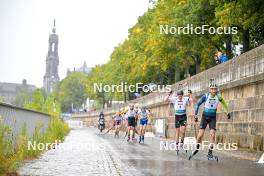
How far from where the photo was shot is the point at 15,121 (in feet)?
39.9

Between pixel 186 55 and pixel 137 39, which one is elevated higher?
pixel 137 39

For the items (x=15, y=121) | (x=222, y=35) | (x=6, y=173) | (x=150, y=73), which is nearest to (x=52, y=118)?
(x=222, y=35)

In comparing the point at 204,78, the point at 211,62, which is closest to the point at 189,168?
the point at 204,78

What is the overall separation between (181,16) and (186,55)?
26.2ft

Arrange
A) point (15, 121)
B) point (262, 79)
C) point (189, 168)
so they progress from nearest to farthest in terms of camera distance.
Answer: point (189, 168)
point (15, 121)
point (262, 79)

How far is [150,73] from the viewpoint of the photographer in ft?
163

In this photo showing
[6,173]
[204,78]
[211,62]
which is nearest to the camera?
[6,173]

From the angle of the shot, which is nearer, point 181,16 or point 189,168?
point 189,168

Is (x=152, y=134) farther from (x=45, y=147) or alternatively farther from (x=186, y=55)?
(x=45, y=147)

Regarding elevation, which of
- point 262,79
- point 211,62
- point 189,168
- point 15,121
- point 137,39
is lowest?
point 189,168

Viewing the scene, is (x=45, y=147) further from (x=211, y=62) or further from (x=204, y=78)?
(x=211, y=62)

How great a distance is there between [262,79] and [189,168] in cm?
505

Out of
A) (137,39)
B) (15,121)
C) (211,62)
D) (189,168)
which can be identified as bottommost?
(189,168)

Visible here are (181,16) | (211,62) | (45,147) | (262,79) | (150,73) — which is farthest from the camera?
(150,73)
